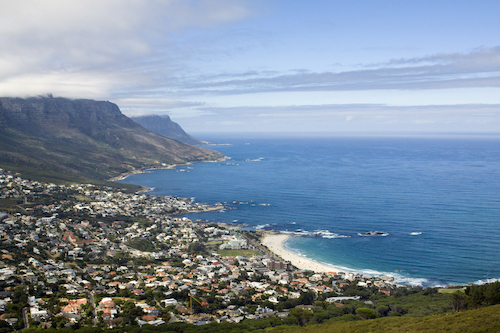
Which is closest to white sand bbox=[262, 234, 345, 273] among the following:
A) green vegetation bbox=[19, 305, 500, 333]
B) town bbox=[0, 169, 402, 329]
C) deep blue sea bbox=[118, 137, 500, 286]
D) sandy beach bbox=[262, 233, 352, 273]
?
sandy beach bbox=[262, 233, 352, 273]

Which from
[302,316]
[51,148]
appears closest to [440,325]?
[302,316]

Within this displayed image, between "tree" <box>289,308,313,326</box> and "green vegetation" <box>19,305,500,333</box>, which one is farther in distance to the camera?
"tree" <box>289,308,313,326</box>

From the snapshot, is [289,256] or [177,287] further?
[289,256]

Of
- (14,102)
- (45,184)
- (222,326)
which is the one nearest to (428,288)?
(222,326)

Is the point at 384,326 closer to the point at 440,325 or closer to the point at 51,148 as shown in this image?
the point at 440,325

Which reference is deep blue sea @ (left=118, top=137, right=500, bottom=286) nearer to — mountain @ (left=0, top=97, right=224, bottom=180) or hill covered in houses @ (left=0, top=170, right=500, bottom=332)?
hill covered in houses @ (left=0, top=170, right=500, bottom=332)

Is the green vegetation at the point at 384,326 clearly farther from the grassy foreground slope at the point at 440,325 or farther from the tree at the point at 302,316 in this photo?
the tree at the point at 302,316

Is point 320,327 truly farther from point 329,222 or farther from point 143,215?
point 143,215

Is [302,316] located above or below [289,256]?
above

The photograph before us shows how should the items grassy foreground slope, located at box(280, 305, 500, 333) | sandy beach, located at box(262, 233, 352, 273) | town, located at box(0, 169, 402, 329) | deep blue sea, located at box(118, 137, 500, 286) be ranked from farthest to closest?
deep blue sea, located at box(118, 137, 500, 286)
sandy beach, located at box(262, 233, 352, 273)
town, located at box(0, 169, 402, 329)
grassy foreground slope, located at box(280, 305, 500, 333)
